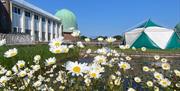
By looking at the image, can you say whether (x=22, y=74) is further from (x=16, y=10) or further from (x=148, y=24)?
(x=16, y=10)

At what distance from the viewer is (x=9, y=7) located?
35.7 metres

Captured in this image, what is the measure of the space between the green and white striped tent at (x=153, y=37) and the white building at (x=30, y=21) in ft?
23.6

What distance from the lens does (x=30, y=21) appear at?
143ft

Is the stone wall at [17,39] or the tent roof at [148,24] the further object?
the tent roof at [148,24]

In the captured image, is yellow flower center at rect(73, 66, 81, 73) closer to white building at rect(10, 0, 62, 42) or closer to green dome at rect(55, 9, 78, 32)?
white building at rect(10, 0, 62, 42)

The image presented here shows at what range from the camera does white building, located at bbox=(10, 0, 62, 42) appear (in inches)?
1483

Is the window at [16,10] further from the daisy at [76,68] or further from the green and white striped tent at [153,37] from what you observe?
the daisy at [76,68]

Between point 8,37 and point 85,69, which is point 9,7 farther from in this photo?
point 85,69

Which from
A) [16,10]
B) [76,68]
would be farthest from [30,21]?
[76,68]

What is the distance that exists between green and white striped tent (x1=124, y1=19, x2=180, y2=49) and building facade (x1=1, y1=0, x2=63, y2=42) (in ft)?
23.6

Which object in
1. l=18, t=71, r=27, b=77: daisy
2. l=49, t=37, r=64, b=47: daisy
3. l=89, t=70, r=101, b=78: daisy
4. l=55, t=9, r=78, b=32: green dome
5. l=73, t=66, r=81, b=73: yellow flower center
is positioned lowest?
A: l=18, t=71, r=27, b=77: daisy

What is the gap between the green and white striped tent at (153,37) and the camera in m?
33.3

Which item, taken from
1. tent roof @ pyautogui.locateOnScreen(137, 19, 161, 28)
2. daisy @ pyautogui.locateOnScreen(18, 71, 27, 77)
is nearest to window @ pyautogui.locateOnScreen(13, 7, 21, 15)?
tent roof @ pyautogui.locateOnScreen(137, 19, 161, 28)

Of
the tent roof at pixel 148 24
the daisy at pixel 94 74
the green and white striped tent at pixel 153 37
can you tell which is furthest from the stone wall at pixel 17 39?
the daisy at pixel 94 74
